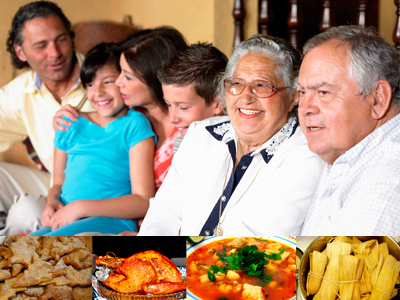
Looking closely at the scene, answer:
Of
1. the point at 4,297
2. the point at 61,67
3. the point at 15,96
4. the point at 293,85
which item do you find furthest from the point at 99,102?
the point at 4,297

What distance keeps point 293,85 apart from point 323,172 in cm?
41

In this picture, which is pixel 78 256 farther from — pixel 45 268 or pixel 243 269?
pixel 243 269

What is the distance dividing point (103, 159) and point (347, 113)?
1.50m

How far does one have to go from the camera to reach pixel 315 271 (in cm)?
125

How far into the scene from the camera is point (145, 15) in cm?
388

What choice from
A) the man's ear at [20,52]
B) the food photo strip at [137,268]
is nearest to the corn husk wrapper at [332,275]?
the food photo strip at [137,268]

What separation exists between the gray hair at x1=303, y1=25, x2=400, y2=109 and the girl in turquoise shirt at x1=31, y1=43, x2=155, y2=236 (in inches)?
50.5

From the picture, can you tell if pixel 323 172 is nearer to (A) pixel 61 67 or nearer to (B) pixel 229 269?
(B) pixel 229 269

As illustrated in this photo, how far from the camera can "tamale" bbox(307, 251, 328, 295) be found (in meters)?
1.24

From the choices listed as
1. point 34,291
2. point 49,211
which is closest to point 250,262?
point 34,291

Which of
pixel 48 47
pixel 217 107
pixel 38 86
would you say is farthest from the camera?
pixel 38 86

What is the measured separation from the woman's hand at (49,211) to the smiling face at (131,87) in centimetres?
73

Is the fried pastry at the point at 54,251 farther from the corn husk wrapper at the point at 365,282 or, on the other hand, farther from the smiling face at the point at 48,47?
the smiling face at the point at 48,47

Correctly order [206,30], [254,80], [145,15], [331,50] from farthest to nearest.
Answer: [145,15]
[206,30]
[254,80]
[331,50]
